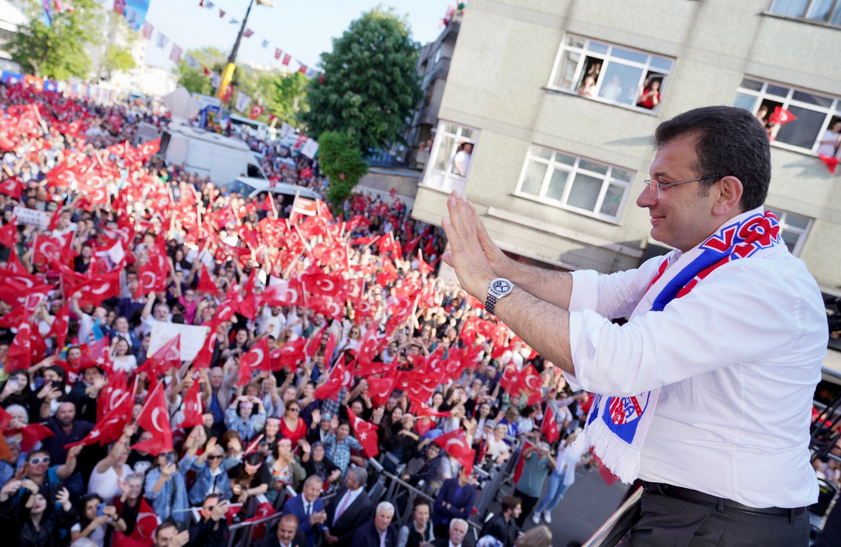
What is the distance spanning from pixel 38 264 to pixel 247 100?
80.5ft

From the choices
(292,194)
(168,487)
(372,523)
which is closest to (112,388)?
(168,487)

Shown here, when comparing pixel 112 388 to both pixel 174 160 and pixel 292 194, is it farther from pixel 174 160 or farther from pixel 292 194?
pixel 174 160

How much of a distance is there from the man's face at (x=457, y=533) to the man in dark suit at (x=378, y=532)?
1.94 ft

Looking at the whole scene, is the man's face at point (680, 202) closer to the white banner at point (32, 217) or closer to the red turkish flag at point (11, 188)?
the white banner at point (32, 217)

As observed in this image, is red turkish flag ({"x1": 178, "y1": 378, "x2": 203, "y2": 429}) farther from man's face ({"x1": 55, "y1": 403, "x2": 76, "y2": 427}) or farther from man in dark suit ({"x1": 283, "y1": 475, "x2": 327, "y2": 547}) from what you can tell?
man in dark suit ({"x1": 283, "y1": 475, "x2": 327, "y2": 547})

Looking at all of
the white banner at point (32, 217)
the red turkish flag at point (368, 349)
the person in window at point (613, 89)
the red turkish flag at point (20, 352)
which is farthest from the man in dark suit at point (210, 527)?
the person in window at point (613, 89)

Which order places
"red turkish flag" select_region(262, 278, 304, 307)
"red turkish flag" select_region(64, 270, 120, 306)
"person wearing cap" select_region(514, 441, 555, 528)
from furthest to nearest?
"red turkish flag" select_region(262, 278, 304, 307)
"person wearing cap" select_region(514, 441, 555, 528)
"red turkish flag" select_region(64, 270, 120, 306)

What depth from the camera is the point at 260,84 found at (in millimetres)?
78500

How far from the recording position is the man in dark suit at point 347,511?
561 centimetres

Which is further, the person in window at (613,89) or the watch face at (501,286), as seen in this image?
the person in window at (613,89)

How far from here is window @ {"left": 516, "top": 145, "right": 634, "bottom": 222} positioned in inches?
586

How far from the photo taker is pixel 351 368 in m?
7.61

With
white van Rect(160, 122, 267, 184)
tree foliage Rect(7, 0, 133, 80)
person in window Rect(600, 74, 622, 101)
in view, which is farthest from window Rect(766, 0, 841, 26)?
tree foliage Rect(7, 0, 133, 80)

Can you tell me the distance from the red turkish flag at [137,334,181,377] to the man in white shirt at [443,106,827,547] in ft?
18.3
